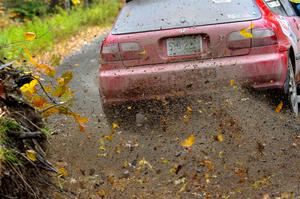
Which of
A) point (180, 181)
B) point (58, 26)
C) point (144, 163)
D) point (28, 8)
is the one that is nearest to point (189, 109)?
point (144, 163)

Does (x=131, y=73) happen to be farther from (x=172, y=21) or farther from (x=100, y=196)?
(x=100, y=196)

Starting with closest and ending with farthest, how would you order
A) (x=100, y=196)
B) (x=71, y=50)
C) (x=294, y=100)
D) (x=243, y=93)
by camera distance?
(x=100, y=196), (x=243, y=93), (x=294, y=100), (x=71, y=50)

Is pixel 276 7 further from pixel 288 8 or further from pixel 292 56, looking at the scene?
pixel 292 56

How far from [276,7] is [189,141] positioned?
2458mm

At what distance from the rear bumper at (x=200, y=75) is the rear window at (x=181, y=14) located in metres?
0.40

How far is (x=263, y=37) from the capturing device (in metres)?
6.22

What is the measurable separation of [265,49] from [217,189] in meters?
1.98

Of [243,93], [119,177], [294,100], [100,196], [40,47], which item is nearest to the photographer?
[100,196]

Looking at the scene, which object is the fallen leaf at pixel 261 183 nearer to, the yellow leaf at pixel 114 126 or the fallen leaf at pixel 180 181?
the fallen leaf at pixel 180 181

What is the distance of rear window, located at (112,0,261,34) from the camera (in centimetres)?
636

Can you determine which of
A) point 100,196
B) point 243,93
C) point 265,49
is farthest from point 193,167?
point 265,49

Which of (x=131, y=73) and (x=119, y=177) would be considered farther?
(x=131, y=73)

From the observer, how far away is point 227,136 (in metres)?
5.54

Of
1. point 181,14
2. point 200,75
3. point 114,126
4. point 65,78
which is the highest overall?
point 65,78
